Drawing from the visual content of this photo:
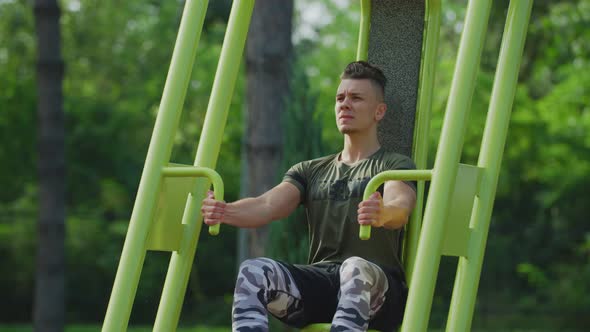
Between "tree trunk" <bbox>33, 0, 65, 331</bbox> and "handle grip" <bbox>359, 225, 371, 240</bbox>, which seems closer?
"handle grip" <bbox>359, 225, 371, 240</bbox>

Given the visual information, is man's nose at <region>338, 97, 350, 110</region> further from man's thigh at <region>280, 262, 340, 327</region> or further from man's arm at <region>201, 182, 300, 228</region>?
man's thigh at <region>280, 262, 340, 327</region>

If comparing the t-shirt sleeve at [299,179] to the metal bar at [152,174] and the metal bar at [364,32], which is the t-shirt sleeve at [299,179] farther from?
the metal bar at [364,32]

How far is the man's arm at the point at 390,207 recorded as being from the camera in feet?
10.5

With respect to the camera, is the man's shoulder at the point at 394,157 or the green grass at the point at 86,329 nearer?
the man's shoulder at the point at 394,157

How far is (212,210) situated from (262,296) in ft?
1.08

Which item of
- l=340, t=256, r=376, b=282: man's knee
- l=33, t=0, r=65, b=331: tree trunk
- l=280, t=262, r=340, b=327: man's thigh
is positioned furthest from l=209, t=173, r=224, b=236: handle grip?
l=33, t=0, r=65, b=331: tree trunk

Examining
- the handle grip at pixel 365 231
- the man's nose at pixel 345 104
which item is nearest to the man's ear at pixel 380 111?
the man's nose at pixel 345 104

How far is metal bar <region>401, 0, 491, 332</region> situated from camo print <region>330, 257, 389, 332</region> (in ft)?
0.68

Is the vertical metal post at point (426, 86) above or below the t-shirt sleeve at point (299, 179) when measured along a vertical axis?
above

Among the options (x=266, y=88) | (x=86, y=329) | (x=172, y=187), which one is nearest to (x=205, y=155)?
(x=172, y=187)

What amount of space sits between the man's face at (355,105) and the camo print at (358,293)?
Answer: 1.82 ft

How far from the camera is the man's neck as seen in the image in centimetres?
385

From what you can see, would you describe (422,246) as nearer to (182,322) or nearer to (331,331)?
(331,331)

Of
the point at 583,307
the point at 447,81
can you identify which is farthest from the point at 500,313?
the point at 447,81
